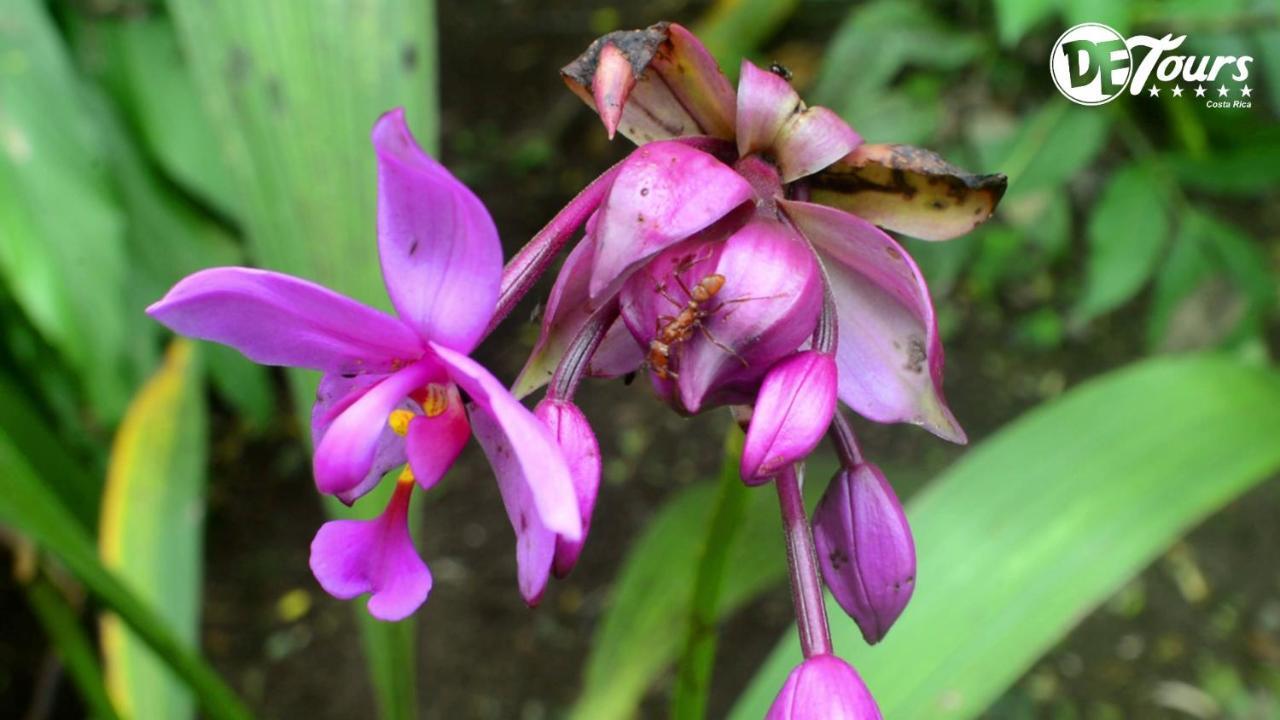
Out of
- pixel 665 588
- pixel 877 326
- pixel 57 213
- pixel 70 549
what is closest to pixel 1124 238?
pixel 665 588

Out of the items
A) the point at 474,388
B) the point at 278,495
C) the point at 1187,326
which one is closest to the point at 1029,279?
the point at 1187,326

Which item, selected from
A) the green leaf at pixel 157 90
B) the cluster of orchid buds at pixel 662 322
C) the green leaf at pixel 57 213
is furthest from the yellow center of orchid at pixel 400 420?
the green leaf at pixel 157 90

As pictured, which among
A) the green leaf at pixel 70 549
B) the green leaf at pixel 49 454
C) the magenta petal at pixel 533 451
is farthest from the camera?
the green leaf at pixel 49 454

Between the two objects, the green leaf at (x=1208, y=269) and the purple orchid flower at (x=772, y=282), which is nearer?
the purple orchid flower at (x=772, y=282)

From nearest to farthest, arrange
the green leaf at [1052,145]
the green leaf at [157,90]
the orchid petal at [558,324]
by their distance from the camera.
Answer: the orchid petal at [558,324] < the green leaf at [1052,145] < the green leaf at [157,90]

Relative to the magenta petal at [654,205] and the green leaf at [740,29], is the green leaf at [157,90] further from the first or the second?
the magenta petal at [654,205]

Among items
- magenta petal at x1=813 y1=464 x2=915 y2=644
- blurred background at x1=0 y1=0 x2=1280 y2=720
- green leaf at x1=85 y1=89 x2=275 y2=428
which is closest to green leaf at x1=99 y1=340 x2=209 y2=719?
blurred background at x1=0 y1=0 x2=1280 y2=720

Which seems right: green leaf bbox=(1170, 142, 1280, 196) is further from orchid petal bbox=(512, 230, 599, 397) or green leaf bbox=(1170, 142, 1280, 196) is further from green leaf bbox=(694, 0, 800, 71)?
orchid petal bbox=(512, 230, 599, 397)

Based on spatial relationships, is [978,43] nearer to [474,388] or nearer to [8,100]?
[474,388]
